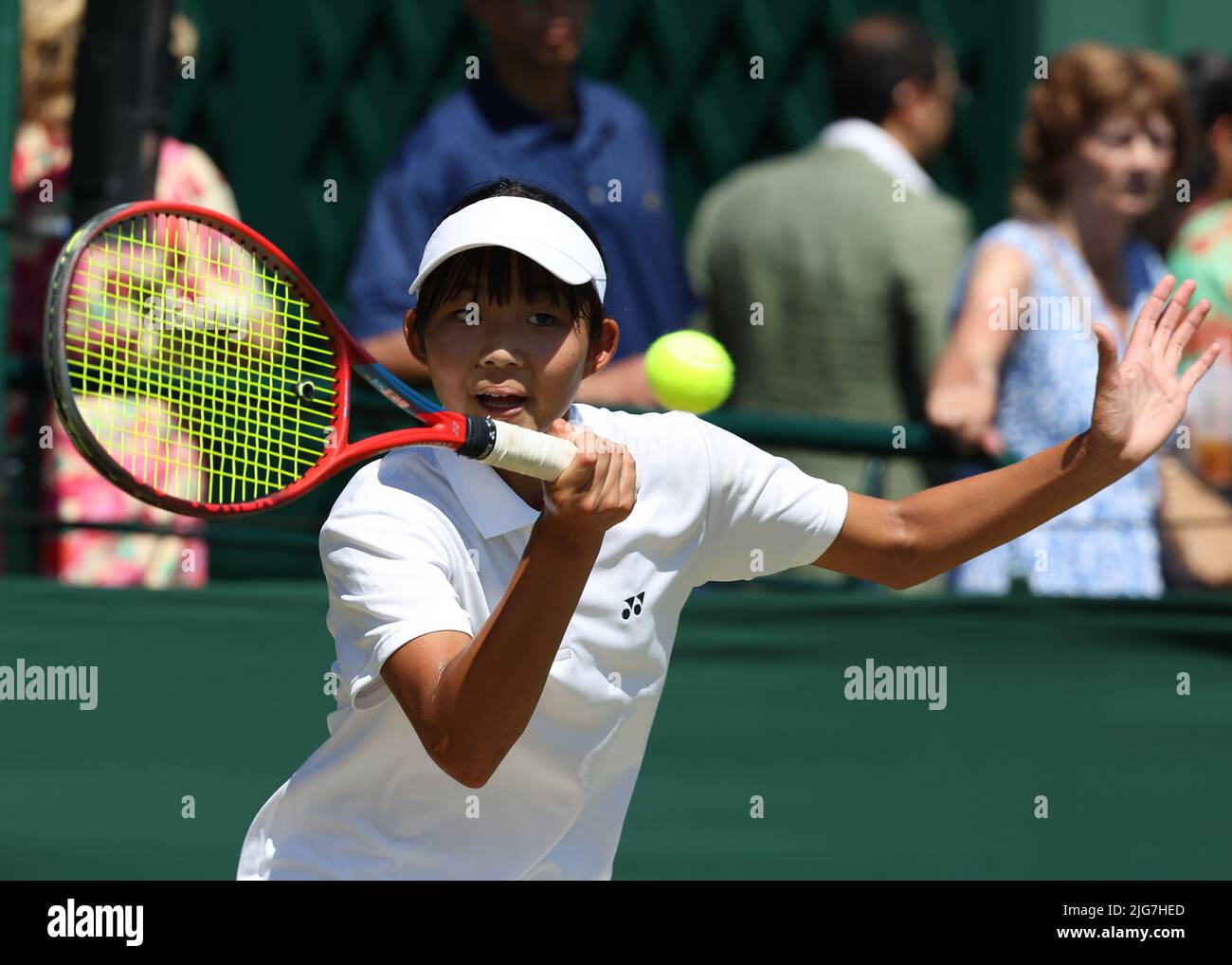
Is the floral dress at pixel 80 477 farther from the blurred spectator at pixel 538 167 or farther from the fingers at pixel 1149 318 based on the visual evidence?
the fingers at pixel 1149 318

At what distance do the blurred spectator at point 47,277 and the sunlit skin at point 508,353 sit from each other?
7.11ft

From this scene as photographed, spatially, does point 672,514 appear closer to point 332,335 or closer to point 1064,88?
point 332,335

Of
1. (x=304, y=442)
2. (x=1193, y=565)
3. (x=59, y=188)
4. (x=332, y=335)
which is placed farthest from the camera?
(x=59, y=188)

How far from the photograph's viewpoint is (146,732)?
13.8 ft

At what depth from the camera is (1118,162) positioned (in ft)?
16.9

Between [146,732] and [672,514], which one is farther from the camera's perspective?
[146,732]

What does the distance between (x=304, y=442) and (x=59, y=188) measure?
192cm

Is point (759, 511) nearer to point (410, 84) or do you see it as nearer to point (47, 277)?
point (47, 277)

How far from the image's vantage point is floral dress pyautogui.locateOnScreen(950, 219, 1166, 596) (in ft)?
16.0

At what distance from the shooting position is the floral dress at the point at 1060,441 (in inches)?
192

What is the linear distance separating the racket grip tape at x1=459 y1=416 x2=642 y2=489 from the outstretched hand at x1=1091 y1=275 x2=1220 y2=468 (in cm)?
80

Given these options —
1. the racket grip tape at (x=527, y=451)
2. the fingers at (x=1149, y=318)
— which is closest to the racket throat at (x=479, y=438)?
the racket grip tape at (x=527, y=451)

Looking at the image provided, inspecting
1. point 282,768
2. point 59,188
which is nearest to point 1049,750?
point 282,768
